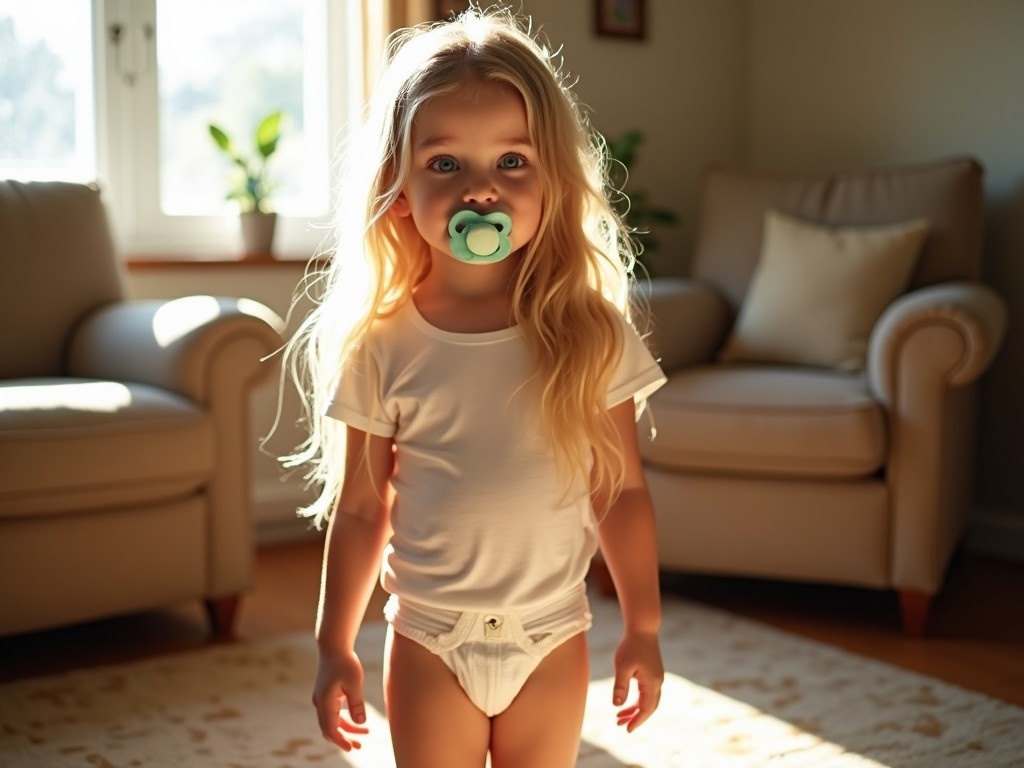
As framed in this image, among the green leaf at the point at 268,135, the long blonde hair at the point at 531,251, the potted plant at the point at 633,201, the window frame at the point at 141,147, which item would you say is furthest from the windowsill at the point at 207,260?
the long blonde hair at the point at 531,251

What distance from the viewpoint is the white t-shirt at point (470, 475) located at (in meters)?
1.21

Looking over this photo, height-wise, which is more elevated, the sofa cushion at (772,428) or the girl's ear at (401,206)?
the girl's ear at (401,206)

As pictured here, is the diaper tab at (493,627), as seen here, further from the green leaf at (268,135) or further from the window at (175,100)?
the green leaf at (268,135)

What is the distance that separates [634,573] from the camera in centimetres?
128

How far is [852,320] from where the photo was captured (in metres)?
2.86

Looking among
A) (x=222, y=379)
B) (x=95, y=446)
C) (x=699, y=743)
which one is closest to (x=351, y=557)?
(x=699, y=743)

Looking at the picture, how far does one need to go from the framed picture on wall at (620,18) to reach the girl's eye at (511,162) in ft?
8.60

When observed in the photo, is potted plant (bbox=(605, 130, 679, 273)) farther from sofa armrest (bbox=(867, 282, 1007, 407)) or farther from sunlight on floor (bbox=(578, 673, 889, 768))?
sunlight on floor (bbox=(578, 673, 889, 768))

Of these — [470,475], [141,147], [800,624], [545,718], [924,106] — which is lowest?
[800,624]

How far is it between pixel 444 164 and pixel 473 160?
29 millimetres

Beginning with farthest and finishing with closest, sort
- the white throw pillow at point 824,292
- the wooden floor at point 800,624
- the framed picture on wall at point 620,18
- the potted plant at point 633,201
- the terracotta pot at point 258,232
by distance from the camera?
the framed picture on wall at point 620,18, the potted plant at point 633,201, the terracotta pot at point 258,232, the white throw pillow at point 824,292, the wooden floor at point 800,624

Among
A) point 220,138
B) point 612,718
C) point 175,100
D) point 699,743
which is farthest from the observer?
point 175,100

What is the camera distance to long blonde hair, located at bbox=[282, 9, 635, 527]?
1.23m

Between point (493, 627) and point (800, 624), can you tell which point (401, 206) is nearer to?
point (493, 627)
